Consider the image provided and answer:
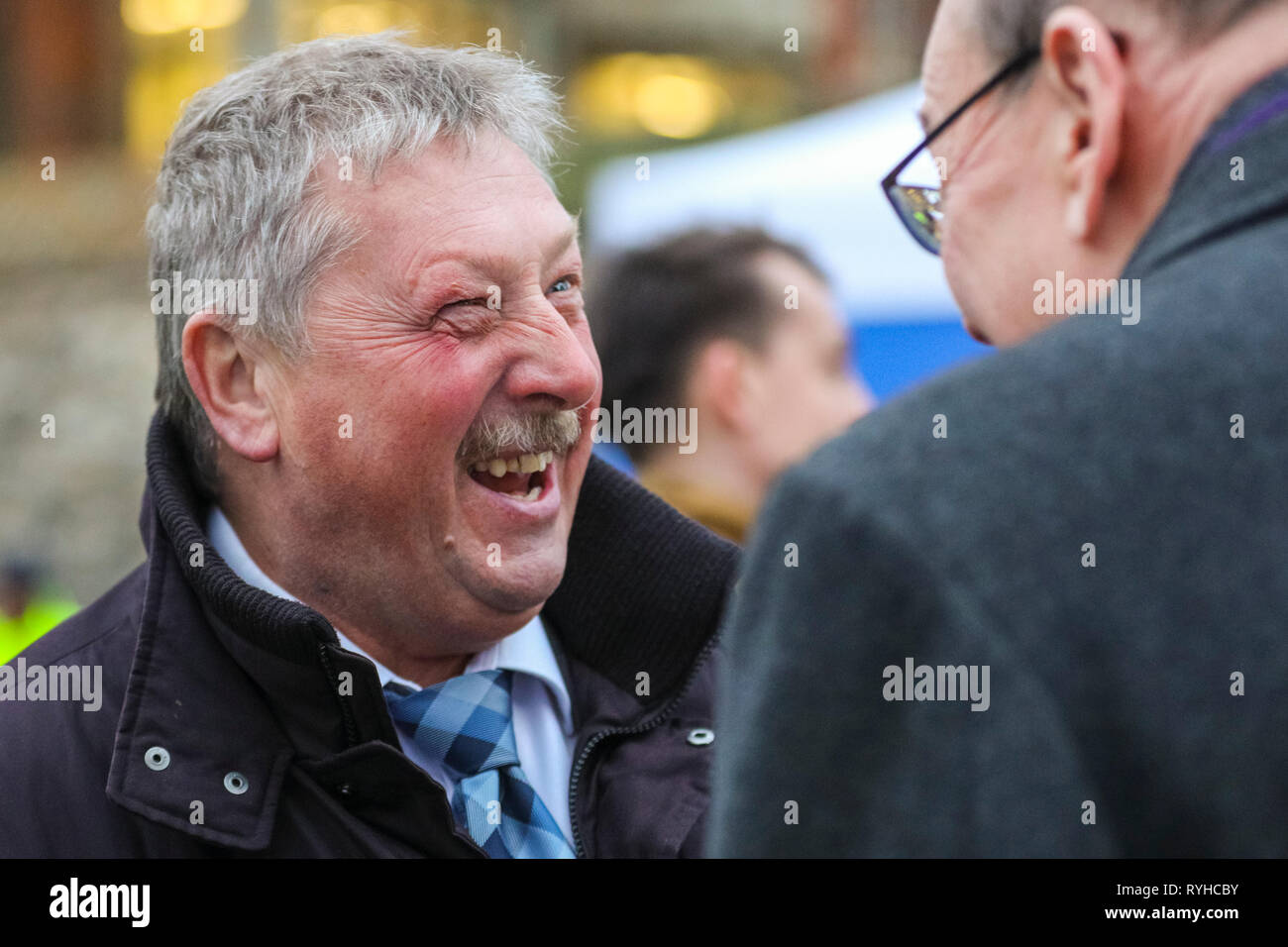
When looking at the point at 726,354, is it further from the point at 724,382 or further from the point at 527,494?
the point at 527,494

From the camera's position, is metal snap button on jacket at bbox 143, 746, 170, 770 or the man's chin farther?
the man's chin

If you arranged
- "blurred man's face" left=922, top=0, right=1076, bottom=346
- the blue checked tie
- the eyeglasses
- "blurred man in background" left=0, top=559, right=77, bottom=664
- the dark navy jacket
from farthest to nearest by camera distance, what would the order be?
"blurred man in background" left=0, top=559, right=77, bottom=664, the blue checked tie, the dark navy jacket, the eyeglasses, "blurred man's face" left=922, top=0, right=1076, bottom=346

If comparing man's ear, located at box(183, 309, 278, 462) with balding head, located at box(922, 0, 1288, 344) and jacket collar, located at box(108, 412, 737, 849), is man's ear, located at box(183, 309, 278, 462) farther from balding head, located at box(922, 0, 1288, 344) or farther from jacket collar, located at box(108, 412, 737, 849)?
balding head, located at box(922, 0, 1288, 344)

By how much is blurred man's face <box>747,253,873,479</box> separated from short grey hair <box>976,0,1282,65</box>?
2.53m

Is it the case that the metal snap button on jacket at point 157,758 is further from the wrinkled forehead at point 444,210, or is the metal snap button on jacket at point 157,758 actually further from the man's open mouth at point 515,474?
the wrinkled forehead at point 444,210

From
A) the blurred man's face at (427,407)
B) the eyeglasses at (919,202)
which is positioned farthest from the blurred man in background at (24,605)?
the eyeglasses at (919,202)

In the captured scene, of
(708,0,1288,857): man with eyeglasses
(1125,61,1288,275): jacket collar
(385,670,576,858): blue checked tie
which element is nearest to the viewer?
(708,0,1288,857): man with eyeglasses

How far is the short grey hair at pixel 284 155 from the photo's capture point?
2.29m

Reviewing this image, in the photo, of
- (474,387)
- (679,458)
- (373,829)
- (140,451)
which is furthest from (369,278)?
(140,451)

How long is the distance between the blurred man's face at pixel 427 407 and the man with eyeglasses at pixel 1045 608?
129cm

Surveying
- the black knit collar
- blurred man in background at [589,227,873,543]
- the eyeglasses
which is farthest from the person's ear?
the eyeglasses

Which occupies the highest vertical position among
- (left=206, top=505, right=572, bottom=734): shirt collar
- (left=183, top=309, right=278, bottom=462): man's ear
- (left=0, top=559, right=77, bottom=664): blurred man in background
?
(left=183, top=309, right=278, bottom=462): man's ear

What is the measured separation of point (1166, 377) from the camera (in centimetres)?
99

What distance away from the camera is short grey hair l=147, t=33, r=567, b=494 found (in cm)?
229
